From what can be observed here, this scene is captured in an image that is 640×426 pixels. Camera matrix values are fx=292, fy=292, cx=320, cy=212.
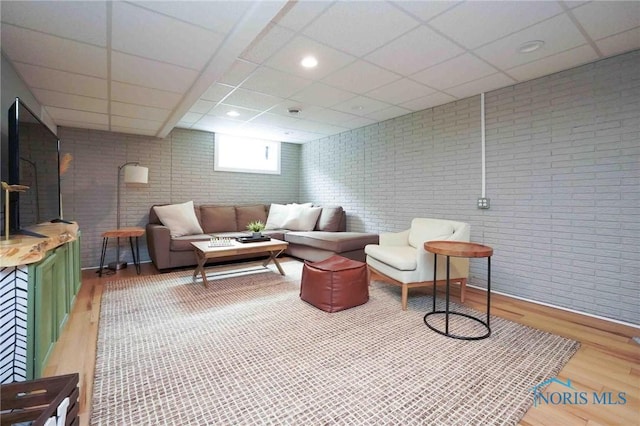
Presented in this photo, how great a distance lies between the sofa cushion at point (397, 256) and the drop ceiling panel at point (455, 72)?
1769 millimetres

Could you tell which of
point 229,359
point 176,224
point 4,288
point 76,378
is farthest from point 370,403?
point 176,224

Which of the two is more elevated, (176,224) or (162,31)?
(162,31)

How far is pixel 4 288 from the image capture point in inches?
55.7

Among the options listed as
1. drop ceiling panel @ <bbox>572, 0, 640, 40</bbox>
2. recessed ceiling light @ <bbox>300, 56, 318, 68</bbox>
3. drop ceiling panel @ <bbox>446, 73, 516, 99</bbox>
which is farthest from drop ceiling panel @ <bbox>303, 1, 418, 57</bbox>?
drop ceiling panel @ <bbox>446, 73, 516, 99</bbox>

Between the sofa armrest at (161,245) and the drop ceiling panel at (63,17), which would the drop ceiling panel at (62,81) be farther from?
the sofa armrest at (161,245)

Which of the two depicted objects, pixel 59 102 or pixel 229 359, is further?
pixel 59 102

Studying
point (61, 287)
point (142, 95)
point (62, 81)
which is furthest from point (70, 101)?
point (61, 287)

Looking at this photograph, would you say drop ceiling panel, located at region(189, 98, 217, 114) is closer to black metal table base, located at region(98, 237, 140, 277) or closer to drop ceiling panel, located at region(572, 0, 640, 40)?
black metal table base, located at region(98, 237, 140, 277)

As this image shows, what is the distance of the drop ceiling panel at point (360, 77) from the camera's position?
273 centimetres

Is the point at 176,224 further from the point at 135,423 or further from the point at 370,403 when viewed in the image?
the point at 370,403

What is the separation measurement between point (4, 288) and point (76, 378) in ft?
2.28

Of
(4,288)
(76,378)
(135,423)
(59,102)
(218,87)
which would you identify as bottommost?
(135,423)

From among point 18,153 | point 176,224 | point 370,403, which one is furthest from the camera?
point 176,224

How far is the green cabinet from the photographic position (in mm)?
1498
